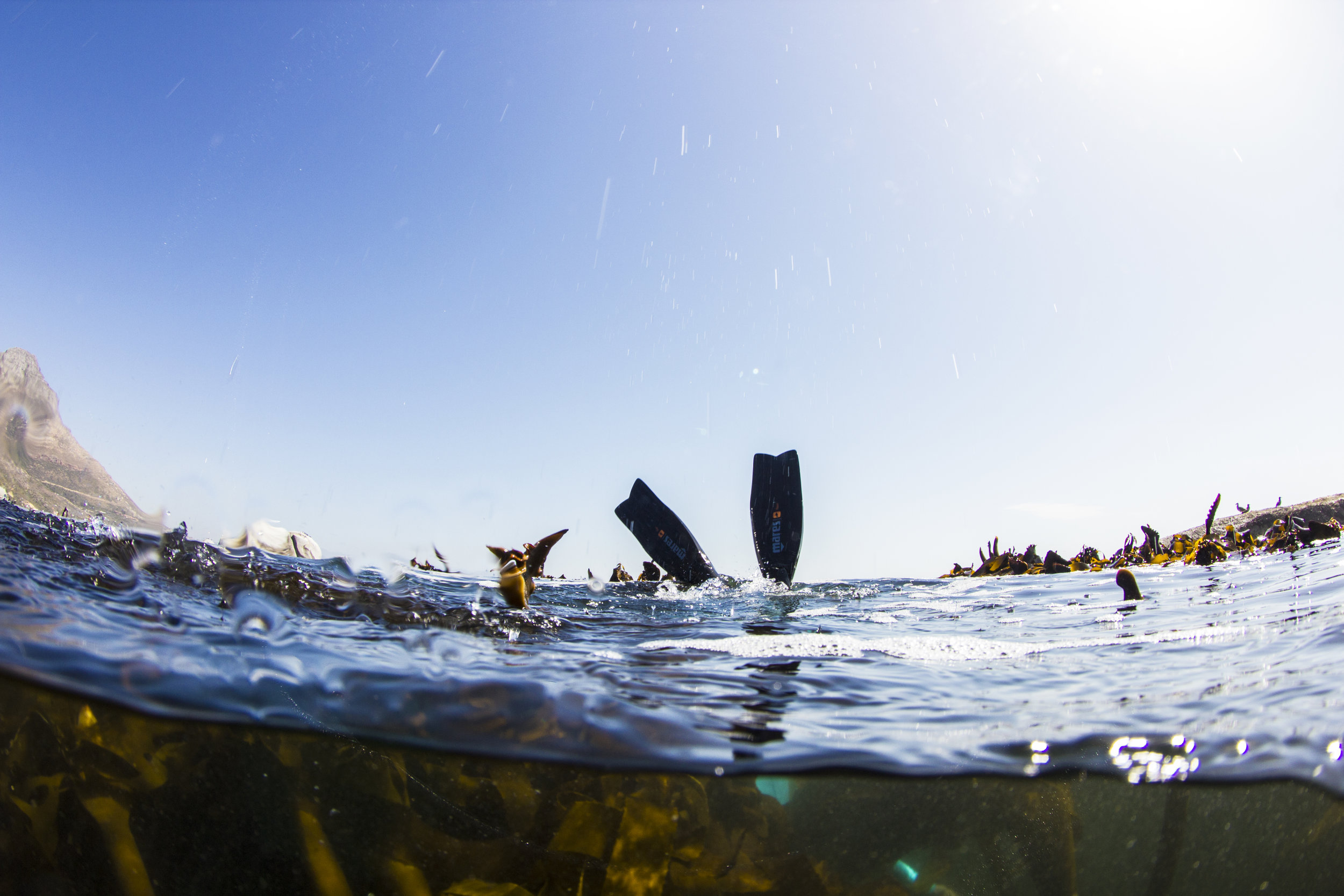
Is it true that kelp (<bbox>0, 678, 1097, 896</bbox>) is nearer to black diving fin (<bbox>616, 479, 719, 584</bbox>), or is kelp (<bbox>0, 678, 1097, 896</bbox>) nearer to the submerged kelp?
the submerged kelp

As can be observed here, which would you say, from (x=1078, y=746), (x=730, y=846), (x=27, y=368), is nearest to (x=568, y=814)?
(x=730, y=846)

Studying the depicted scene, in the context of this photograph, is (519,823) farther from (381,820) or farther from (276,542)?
(276,542)

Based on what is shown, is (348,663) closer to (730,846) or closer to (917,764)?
(730,846)

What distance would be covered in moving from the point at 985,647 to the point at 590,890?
3.38m

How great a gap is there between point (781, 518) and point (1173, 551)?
682 cm

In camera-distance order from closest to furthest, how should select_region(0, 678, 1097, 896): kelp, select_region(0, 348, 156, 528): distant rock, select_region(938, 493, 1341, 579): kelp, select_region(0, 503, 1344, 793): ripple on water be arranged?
select_region(0, 678, 1097, 896): kelp
select_region(0, 503, 1344, 793): ripple on water
select_region(0, 348, 156, 528): distant rock
select_region(938, 493, 1341, 579): kelp

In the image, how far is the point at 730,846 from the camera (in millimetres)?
2512

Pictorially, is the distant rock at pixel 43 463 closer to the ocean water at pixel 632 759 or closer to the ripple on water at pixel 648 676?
the ripple on water at pixel 648 676

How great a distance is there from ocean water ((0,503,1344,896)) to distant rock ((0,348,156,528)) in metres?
0.85

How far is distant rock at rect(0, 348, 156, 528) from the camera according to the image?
3.79 metres

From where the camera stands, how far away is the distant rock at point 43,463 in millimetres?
3789

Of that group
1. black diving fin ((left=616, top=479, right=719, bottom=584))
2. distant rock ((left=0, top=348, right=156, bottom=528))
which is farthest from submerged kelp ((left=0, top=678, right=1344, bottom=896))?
black diving fin ((left=616, top=479, right=719, bottom=584))

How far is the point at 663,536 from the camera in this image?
9.75 metres

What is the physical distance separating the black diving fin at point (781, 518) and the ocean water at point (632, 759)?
6.45 m
